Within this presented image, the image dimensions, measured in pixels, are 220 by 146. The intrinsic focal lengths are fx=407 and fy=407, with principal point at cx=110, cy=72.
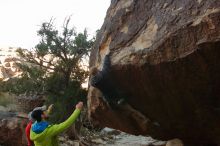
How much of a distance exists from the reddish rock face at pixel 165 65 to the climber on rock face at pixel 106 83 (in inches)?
5.9

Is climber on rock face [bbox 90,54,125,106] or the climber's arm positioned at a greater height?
climber on rock face [bbox 90,54,125,106]

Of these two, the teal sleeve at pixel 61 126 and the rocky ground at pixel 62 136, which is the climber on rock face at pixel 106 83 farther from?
the rocky ground at pixel 62 136

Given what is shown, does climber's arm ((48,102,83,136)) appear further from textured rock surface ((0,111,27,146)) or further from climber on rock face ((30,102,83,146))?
textured rock surface ((0,111,27,146))

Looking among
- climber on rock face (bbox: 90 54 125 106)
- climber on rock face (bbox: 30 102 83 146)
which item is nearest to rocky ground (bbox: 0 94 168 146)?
climber on rock face (bbox: 90 54 125 106)

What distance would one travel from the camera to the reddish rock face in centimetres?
681

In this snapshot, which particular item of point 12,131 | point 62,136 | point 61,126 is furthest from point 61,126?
point 62,136

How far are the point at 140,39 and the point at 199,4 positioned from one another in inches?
59.2

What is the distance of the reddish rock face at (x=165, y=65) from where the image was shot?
6809mm

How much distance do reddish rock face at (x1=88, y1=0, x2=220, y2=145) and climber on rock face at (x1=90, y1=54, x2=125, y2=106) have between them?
149 millimetres

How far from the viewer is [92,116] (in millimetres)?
10539

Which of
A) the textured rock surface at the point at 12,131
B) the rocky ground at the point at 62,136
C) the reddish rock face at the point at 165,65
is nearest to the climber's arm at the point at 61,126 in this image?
the reddish rock face at the point at 165,65

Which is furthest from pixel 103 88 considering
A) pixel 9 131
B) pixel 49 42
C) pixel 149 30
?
pixel 49 42

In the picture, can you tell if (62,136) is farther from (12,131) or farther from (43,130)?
(43,130)

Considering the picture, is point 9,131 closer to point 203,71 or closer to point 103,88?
point 103,88
